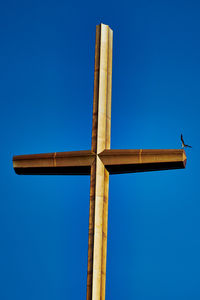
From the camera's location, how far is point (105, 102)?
480 inches

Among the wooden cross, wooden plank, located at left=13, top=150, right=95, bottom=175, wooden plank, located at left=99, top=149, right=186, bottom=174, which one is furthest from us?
wooden plank, located at left=13, top=150, right=95, bottom=175

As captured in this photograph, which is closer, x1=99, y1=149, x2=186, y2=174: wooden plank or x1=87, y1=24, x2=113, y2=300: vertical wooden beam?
x1=99, y1=149, x2=186, y2=174: wooden plank

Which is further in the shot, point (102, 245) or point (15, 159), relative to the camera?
point (15, 159)

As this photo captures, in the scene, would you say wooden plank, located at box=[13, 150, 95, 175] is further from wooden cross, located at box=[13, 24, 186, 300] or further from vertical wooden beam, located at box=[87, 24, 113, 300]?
vertical wooden beam, located at box=[87, 24, 113, 300]

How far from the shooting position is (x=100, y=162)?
11672mm

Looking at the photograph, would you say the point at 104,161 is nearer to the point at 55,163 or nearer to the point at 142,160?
the point at 142,160

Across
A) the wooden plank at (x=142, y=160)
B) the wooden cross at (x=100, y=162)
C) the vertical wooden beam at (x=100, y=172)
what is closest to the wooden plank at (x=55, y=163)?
the wooden cross at (x=100, y=162)

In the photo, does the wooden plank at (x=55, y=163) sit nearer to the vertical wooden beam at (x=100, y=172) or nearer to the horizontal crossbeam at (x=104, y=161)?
the horizontal crossbeam at (x=104, y=161)

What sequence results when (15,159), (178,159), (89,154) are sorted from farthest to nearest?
(15,159)
(89,154)
(178,159)

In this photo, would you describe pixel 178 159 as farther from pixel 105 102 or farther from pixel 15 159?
pixel 15 159

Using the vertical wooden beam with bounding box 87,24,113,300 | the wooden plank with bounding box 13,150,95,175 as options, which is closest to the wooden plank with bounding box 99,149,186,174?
the vertical wooden beam with bounding box 87,24,113,300

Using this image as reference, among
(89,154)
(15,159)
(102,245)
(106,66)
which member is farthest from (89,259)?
(106,66)

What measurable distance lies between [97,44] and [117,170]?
8.62ft

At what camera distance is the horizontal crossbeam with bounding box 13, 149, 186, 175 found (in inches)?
436
